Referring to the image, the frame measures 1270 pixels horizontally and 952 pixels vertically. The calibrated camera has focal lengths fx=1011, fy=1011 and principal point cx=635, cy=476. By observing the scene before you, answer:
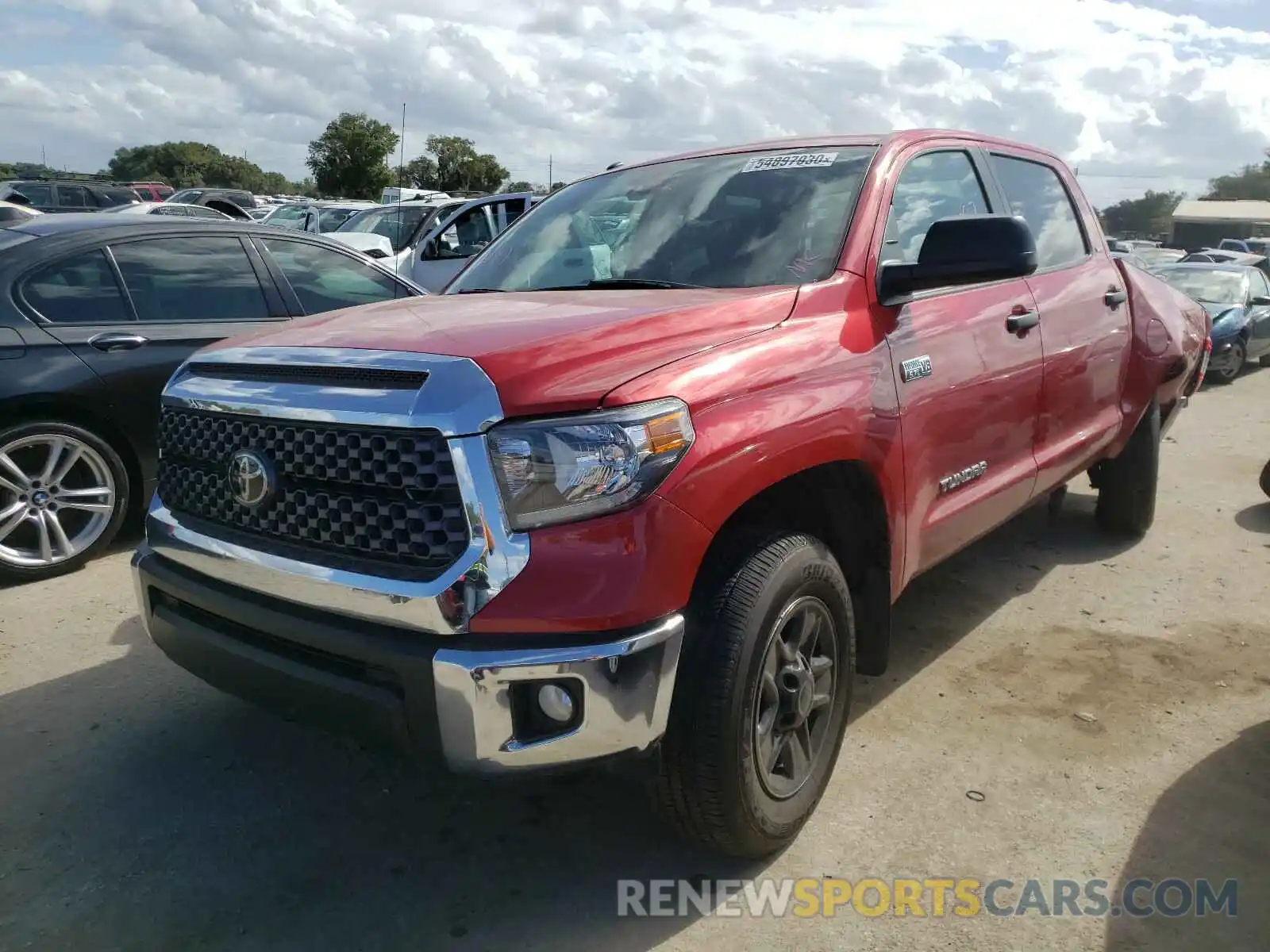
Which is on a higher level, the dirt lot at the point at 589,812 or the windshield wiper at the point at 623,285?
the windshield wiper at the point at 623,285

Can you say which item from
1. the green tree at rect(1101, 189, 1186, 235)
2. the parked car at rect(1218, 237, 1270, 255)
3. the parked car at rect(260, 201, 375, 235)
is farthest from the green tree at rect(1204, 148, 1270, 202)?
the parked car at rect(260, 201, 375, 235)

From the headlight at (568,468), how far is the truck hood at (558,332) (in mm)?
Answer: 49

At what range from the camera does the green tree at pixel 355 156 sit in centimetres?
3575

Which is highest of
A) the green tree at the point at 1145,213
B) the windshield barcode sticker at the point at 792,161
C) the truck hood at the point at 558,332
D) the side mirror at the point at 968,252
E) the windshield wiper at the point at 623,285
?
the windshield barcode sticker at the point at 792,161

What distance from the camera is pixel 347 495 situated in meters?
2.27

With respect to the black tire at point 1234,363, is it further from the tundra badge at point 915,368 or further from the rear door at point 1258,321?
the tundra badge at point 915,368

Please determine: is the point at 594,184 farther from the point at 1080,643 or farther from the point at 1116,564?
the point at 1116,564

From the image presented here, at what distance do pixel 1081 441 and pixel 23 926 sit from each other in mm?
3994

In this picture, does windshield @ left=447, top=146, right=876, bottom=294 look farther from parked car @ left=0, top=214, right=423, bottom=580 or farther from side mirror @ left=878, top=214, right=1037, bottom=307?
parked car @ left=0, top=214, right=423, bottom=580

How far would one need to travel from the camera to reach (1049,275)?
4.06 metres

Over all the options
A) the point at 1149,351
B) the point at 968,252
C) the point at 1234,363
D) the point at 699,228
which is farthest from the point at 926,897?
the point at 1234,363

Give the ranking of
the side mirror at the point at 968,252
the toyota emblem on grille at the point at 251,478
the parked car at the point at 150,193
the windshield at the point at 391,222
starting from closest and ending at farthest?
the toyota emblem on grille at the point at 251,478, the side mirror at the point at 968,252, the windshield at the point at 391,222, the parked car at the point at 150,193

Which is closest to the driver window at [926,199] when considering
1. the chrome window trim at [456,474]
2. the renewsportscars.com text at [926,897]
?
the chrome window trim at [456,474]

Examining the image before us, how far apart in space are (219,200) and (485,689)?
62.5 feet
